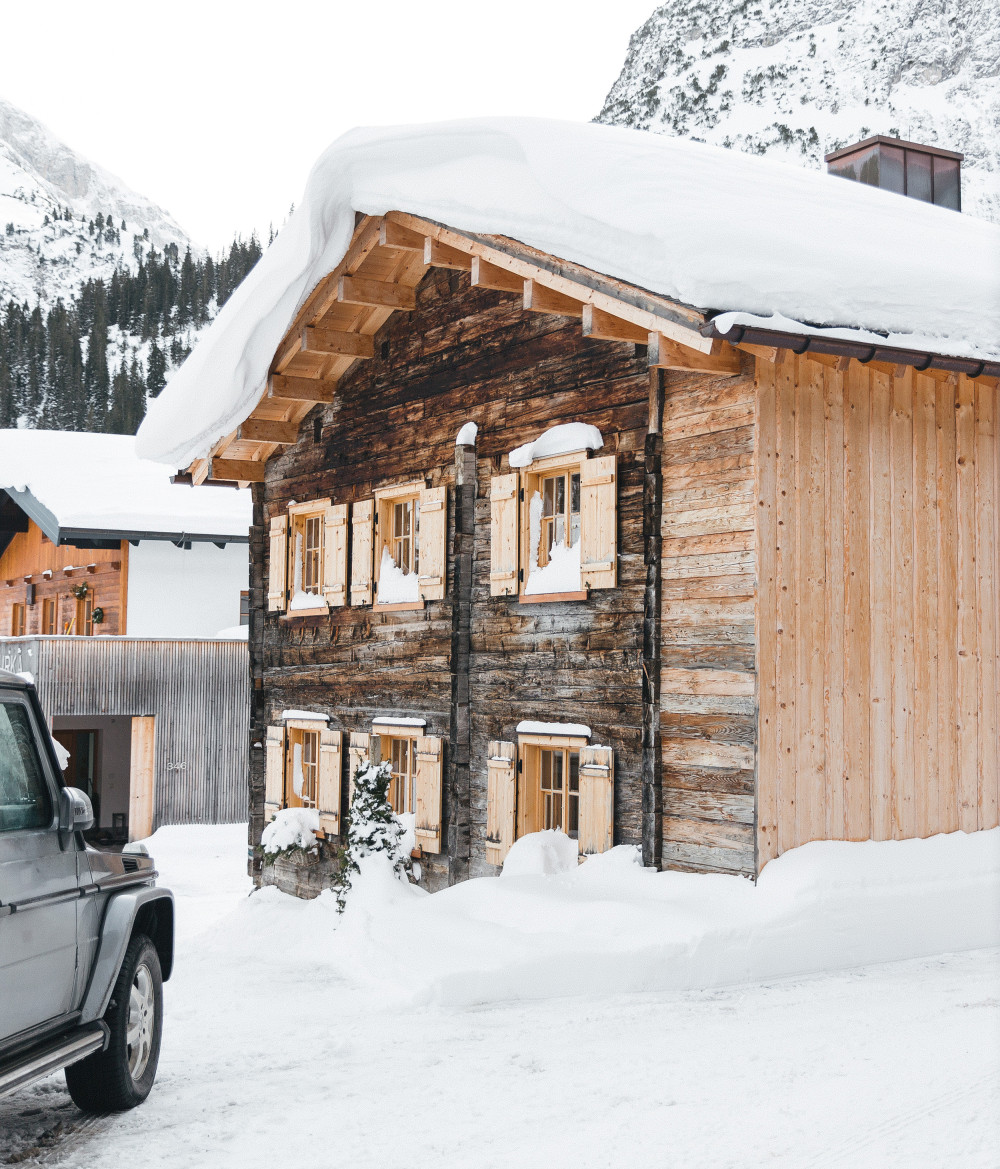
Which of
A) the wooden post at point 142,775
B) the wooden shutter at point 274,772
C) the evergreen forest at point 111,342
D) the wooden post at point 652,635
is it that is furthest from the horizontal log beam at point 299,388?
the evergreen forest at point 111,342

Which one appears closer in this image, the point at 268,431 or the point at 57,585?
the point at 268,431

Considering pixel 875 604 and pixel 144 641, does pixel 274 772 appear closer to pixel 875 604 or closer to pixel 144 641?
pixel 875 604

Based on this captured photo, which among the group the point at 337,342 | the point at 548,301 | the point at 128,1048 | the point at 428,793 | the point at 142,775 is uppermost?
the point at 337,342

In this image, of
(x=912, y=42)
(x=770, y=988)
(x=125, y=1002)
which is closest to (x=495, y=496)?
(x=770, y=988)

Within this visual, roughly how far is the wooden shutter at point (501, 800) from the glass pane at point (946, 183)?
8.58 meters

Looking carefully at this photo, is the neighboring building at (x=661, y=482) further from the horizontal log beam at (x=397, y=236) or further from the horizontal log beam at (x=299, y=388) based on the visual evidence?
the horizontal log beam at (x=299, y=388)

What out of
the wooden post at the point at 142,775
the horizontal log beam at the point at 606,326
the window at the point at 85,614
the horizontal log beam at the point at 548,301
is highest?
the horizontal log beam at the point at 548,301

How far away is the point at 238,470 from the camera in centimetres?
1553

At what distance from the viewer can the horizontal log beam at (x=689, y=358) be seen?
29.1ft

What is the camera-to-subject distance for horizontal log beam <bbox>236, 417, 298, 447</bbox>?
1462cm

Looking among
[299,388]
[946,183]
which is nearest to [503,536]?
[299,388]

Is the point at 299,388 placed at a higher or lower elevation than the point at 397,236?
lower

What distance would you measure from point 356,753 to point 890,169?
885cm

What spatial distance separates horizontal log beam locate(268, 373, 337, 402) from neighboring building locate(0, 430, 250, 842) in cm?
1070
